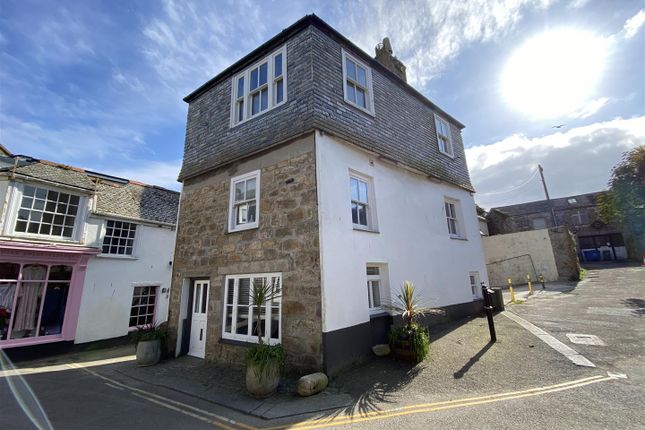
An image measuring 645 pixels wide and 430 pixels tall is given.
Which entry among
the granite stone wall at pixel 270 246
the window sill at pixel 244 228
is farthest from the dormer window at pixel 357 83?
the window sill at pixel 244 228

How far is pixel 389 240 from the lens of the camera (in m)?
8.74

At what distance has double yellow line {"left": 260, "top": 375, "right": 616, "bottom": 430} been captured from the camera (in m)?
4.69

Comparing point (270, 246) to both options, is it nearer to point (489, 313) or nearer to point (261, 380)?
point (261, 380)

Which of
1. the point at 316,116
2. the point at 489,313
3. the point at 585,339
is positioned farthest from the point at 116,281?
the point at 585,339

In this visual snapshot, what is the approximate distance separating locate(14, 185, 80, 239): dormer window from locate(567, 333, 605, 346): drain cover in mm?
18579

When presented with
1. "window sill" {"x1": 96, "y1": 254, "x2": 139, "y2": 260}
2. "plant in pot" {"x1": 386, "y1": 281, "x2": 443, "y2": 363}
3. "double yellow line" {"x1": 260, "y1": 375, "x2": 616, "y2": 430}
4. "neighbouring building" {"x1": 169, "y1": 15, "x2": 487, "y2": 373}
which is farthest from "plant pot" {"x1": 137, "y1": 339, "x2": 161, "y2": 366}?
"plant in pot" {"x1": 386, "y1": 281, "x2": 443, "y2": 363}

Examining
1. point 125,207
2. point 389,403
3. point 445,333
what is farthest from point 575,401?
point 125,207

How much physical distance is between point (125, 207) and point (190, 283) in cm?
764

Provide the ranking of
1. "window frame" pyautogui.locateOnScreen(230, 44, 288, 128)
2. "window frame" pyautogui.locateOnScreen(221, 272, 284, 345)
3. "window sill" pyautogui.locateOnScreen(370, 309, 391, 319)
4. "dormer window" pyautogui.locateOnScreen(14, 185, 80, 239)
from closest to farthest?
"window frame" pyautogui.locateOnScreen(221, 272, 284, 345) → "window sill" pyautogui.locateOnScreen(370, 309, 391, 319) → "window frame" pyautogui.locateOnScreen(230, 44, 288, 128) → "dormer window" pyautogui.locateOnScreen(14, 185, 80, 239)

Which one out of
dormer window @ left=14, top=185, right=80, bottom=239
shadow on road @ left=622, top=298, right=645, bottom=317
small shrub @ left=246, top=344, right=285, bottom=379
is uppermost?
dormer window @ left=14, top=185, right=80, bottom=239

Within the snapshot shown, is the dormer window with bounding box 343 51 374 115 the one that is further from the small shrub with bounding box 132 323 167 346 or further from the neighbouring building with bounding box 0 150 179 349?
the neighbouring building with bounding box 0 150 179 349

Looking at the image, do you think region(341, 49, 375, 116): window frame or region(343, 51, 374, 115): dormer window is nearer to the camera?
region(341, 49, 375, 116): window frame

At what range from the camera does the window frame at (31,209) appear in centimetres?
1089

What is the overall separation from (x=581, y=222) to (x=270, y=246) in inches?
1974
